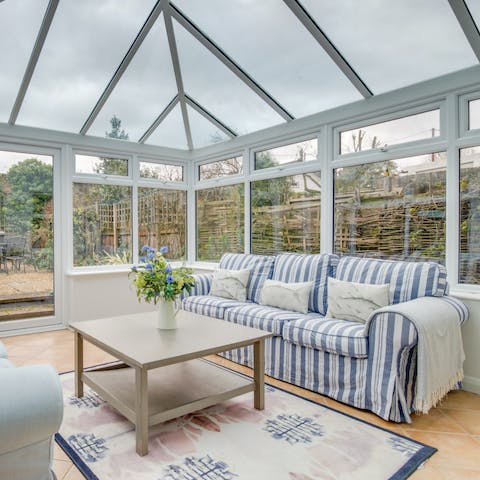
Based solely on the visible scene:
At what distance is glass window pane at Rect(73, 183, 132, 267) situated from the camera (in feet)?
16.2

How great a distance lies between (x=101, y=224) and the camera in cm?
509

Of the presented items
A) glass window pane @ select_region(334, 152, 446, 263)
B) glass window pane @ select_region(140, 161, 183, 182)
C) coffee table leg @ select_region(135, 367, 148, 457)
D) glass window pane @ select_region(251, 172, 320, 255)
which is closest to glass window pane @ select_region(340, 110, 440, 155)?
glass window pane @ select_region(334, 152, 446, 263)

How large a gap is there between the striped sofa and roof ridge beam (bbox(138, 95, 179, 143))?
228 cm

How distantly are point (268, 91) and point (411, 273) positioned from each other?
7.43 feet

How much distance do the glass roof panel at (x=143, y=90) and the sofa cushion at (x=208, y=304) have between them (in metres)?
2.29

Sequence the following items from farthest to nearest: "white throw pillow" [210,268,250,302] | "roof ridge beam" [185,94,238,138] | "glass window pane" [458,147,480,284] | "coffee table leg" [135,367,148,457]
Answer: "roof ridge beam" [185,94,238,138]
"white throw pillow" [210,268,250,302]
"glass window pane" [458,147,480,284]
"coffee table leg" [135,367,148,457]

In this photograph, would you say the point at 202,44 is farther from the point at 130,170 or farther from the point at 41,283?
the point at 41,283

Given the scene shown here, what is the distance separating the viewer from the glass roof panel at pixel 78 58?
330 cm

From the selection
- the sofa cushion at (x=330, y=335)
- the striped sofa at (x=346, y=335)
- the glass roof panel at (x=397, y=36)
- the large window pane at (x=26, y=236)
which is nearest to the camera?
the striped sofa at (x=346, y=335)

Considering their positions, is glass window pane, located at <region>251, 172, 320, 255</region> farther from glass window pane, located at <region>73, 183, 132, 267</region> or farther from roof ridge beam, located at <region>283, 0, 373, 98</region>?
glass window pane, located at <region>73, 183, 132, 267</region>

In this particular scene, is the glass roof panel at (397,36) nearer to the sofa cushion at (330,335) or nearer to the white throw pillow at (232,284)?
the sofa cushion at (330,335)

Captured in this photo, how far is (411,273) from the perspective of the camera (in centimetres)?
297

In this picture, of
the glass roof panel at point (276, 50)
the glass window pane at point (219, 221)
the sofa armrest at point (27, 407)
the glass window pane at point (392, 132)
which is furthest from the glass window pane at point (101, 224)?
the sofa armrest at point (27, 407)

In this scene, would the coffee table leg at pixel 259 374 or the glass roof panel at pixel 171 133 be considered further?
the glass roof panel at pixel 171 133
